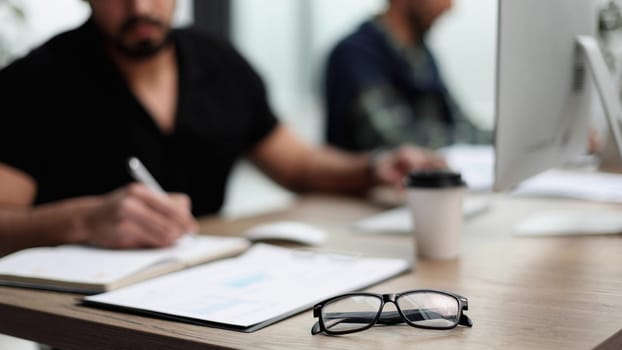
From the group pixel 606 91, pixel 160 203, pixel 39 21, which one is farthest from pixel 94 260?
pixel 39 21

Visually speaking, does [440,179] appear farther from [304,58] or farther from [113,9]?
[304,58]

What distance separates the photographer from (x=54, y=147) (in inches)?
66.9

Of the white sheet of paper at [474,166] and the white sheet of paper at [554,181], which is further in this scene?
the white sheet of paper at [474,166]

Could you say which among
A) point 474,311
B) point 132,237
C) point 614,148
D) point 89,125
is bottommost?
point 474,311

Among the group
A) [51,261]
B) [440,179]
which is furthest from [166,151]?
[440,179]

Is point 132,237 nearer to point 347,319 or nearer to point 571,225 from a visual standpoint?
point 347,319

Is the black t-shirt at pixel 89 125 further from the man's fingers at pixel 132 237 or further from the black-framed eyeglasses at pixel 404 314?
the black-framed eyeglasses at pixel 404 314

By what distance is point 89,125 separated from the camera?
5.65 ft

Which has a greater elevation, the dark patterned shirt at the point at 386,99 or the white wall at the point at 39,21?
the white wall at the point at 39,21

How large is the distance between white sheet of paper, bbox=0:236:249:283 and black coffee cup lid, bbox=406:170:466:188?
0.98ft

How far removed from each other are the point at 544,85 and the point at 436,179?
0.24 m

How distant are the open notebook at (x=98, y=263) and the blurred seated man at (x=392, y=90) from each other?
1145 mm

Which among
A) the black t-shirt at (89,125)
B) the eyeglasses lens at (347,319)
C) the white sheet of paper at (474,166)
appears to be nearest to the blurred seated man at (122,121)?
the black t-shirt at (89,125)

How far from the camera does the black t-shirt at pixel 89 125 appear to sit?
166 centimetres
